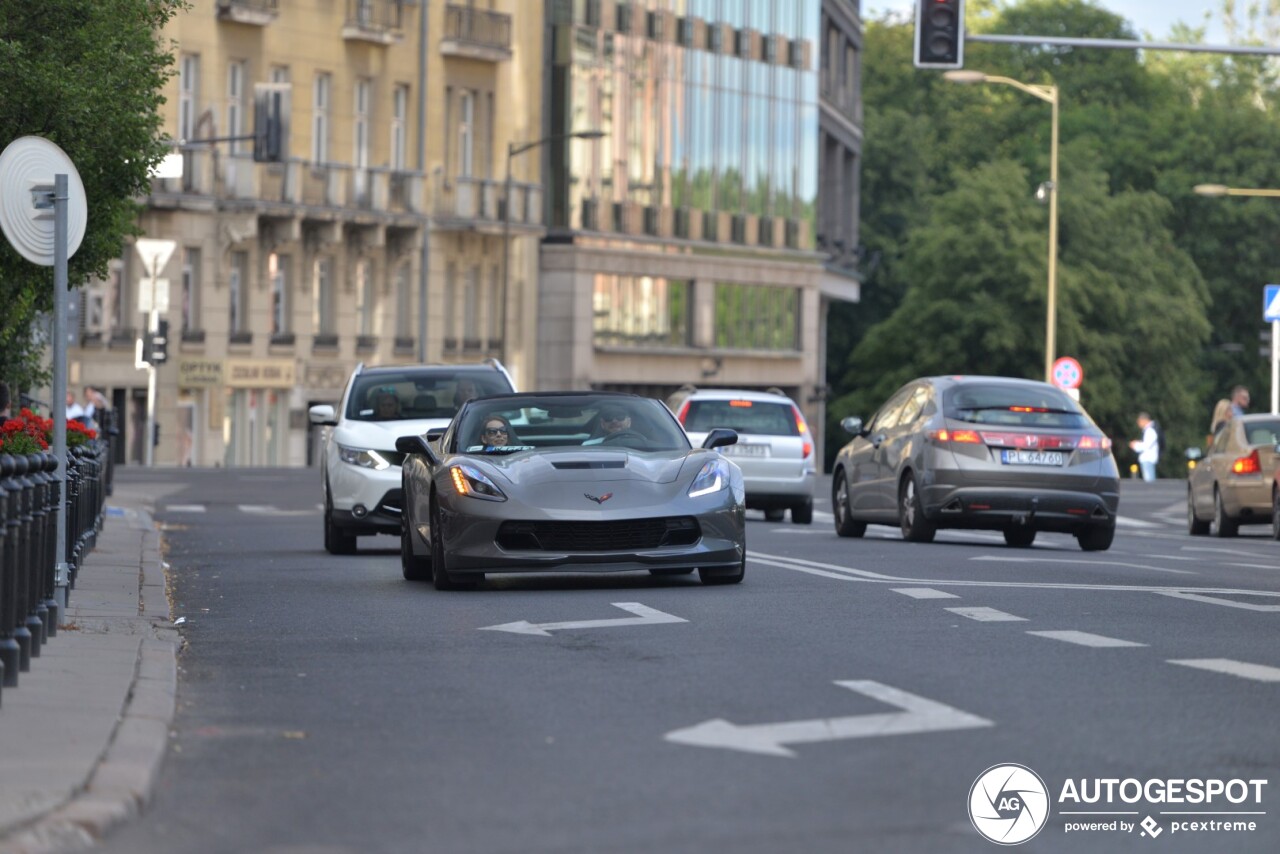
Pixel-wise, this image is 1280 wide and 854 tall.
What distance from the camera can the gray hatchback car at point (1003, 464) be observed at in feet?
78.5

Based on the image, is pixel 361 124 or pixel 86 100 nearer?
pixel 86 100

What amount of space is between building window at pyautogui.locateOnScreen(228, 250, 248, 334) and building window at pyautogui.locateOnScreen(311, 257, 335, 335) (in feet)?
9.48

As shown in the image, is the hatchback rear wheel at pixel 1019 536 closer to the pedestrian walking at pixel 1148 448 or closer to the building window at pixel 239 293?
the pedestrian walking at pixel 1148 448

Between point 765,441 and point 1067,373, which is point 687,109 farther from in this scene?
point 765,441

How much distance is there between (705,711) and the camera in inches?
391

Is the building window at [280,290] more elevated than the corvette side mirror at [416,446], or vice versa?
the building window at [280,290]

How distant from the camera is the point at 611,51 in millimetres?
75625

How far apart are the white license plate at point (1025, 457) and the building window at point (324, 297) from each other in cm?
4491

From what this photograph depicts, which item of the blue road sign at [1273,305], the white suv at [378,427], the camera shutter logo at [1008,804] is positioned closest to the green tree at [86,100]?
the white suv at [378,427]

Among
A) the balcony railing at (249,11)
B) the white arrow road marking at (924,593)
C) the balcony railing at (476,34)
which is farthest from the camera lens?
the balcony railing at (476,34)

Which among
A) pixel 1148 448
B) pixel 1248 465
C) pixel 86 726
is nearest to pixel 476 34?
pixel 1148 448

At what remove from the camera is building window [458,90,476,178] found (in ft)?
236

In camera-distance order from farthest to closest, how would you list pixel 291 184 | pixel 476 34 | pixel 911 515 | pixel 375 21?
pixel 476 34 → pixel 375 21 → pixel 291 184 → pixel 911 515

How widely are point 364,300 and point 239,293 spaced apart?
16.8 feet
